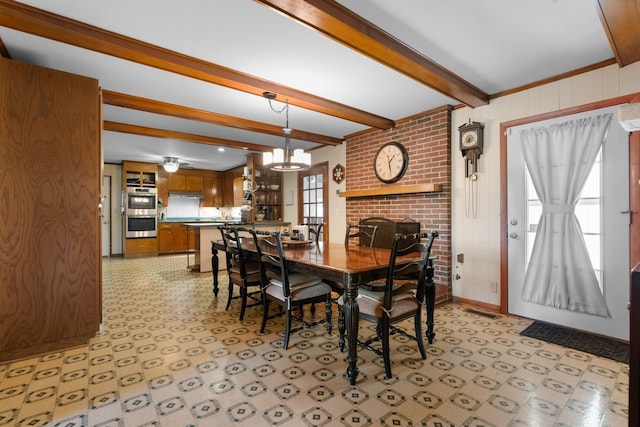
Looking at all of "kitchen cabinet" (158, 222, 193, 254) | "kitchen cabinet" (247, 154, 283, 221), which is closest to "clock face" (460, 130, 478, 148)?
"kitchen cabinet" (247, 154, 283, 221)

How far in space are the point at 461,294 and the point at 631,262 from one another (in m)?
1.56

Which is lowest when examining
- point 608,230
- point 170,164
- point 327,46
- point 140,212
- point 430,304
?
point 430,304

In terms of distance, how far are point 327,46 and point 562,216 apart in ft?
8.72

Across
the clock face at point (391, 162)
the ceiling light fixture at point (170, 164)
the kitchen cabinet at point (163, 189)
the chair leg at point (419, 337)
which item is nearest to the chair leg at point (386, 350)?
the chair leg at point (419, 337)

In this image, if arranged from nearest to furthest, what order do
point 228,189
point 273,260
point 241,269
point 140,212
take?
1. point 273,260
2. point 241,269
3. point 140,212
4. point 228,189

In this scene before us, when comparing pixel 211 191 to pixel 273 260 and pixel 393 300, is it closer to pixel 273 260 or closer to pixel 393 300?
pixel 273 260

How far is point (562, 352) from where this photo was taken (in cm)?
238

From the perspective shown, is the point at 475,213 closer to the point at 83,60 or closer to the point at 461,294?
the point at 461,294

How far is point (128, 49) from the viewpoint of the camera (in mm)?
2283

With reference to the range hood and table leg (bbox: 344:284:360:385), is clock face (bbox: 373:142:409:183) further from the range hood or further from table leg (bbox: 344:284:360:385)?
the range hood

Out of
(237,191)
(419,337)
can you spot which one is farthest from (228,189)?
(419,337)

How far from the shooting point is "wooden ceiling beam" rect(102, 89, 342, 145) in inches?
130

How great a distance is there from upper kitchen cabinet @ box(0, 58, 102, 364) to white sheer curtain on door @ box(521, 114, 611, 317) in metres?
4.13

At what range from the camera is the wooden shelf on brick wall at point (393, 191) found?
3.73m
